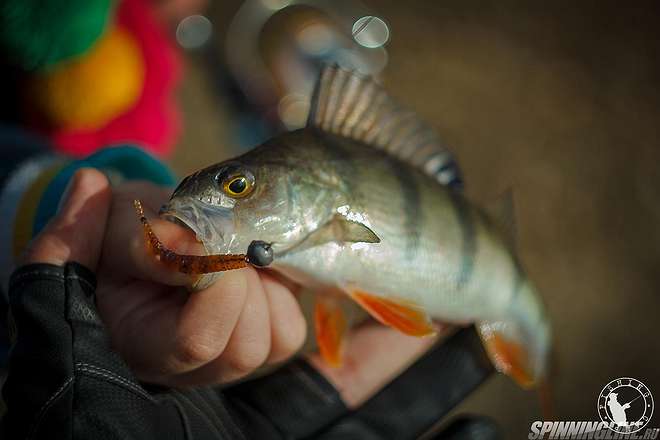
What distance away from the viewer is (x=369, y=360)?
124 centimetres

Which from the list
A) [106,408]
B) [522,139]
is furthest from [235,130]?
[106,408]

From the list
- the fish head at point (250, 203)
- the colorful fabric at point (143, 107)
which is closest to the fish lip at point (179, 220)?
the fish head at point (250, 203)

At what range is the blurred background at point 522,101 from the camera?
2.06 m

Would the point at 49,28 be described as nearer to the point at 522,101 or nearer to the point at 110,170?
the point at 110,170

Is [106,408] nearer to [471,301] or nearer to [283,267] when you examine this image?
[283,267]

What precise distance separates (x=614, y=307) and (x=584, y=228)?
0.28 meters

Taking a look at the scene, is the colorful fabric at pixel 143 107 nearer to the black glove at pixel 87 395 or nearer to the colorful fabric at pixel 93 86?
the colorful fabric at pixel 93 86

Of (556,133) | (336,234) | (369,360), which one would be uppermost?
(556,133)

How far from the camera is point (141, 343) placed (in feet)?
2.80

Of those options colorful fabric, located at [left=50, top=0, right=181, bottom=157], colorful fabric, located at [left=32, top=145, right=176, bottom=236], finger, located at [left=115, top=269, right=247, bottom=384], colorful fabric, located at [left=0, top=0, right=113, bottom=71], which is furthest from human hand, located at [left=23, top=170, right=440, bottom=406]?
colorful fabric, located at [left=50, top=0, right=181, bottom=157]

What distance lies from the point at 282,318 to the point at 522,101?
172 cm

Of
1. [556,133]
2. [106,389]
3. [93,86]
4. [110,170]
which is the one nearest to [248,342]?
[106,389]

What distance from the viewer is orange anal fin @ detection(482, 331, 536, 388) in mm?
1125

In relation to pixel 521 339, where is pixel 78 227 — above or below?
above
